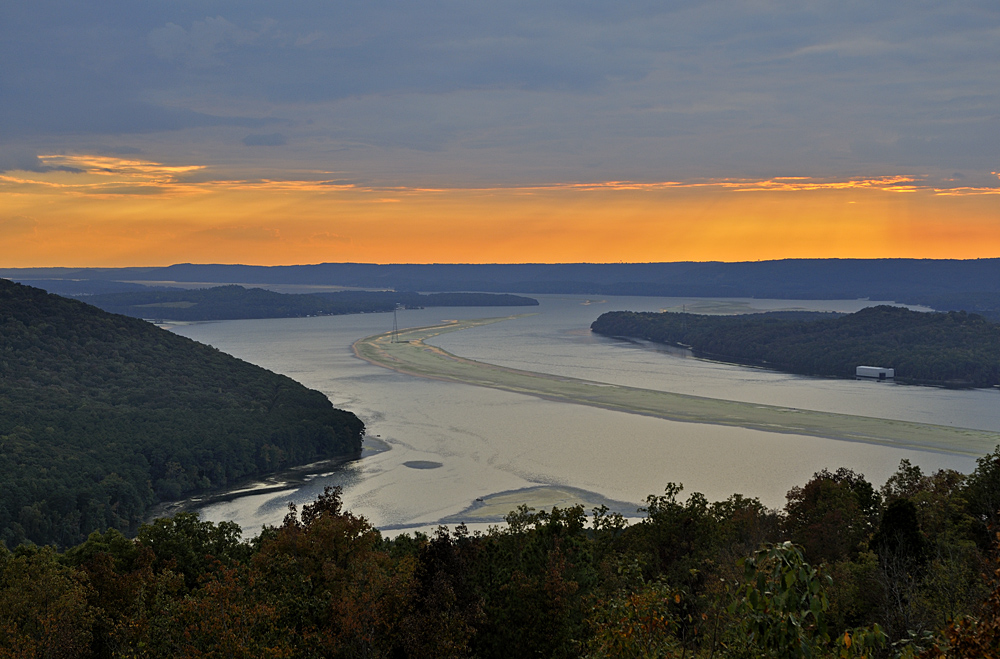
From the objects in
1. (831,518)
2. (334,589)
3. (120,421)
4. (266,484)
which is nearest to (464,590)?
(334,589)

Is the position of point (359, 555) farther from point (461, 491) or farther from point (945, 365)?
point (945, 365)

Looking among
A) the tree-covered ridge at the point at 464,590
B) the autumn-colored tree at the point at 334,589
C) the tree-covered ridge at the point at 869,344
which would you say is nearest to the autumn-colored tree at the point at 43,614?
the tree-covered ridge at the point at 464,590

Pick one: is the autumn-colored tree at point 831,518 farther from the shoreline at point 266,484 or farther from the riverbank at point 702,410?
the shoreline at point 266,484

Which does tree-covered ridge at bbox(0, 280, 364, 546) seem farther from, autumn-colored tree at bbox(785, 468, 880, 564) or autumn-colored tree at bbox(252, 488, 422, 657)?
autumn-colored tree at bbox(785, 468, 880, 564)

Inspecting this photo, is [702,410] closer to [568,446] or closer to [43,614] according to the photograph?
[568,446]

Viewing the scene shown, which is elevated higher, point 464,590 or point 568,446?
point 464,590

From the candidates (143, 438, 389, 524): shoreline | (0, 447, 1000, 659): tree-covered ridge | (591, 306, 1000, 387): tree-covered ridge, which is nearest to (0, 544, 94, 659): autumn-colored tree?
(0, 447, 1000, 659): tree-covered ridge

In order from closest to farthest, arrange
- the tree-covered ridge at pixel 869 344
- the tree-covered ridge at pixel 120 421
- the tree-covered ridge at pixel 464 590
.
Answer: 1. the tree-covered ridge at pixel 464 590
2. the tree-covered ridge at pixel 120 421
3. the tree-covered ridge at pixel 869 344
